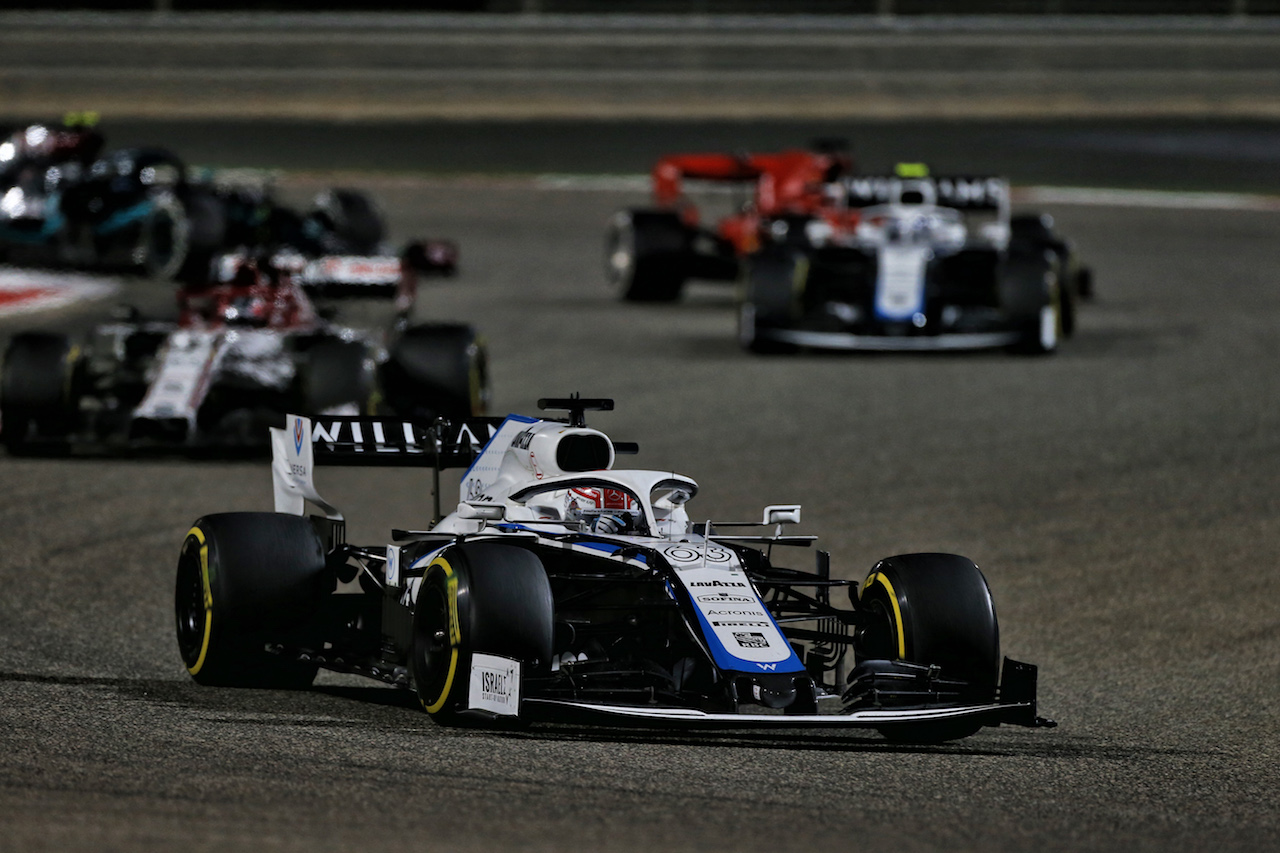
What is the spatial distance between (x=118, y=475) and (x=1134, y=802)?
8.13 metres

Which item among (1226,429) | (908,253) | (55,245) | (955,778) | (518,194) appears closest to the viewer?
(955,778)

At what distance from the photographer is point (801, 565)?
1150cm

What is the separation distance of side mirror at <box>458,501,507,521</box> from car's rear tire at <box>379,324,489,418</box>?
237 inches

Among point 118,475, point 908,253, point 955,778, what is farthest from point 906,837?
point 908,253

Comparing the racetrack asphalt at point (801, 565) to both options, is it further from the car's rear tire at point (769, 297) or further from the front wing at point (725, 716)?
the car's rear tire at point (769, 297)

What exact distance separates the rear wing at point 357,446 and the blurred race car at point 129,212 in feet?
37.4

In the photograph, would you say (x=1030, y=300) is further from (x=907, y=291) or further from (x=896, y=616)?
(x=896, y=616)

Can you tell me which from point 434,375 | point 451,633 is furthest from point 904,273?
point 451,633

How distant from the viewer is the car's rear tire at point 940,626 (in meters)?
7.85

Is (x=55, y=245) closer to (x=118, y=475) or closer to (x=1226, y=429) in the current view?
(x=118, y=475)

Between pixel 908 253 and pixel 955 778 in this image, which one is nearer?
pixel 955 778

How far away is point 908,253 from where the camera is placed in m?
19.4

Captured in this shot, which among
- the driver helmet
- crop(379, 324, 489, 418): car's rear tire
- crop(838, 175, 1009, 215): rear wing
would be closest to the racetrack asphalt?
crop(379, 324, 489, 418): car's rear tire

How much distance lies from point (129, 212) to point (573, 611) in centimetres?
1567
